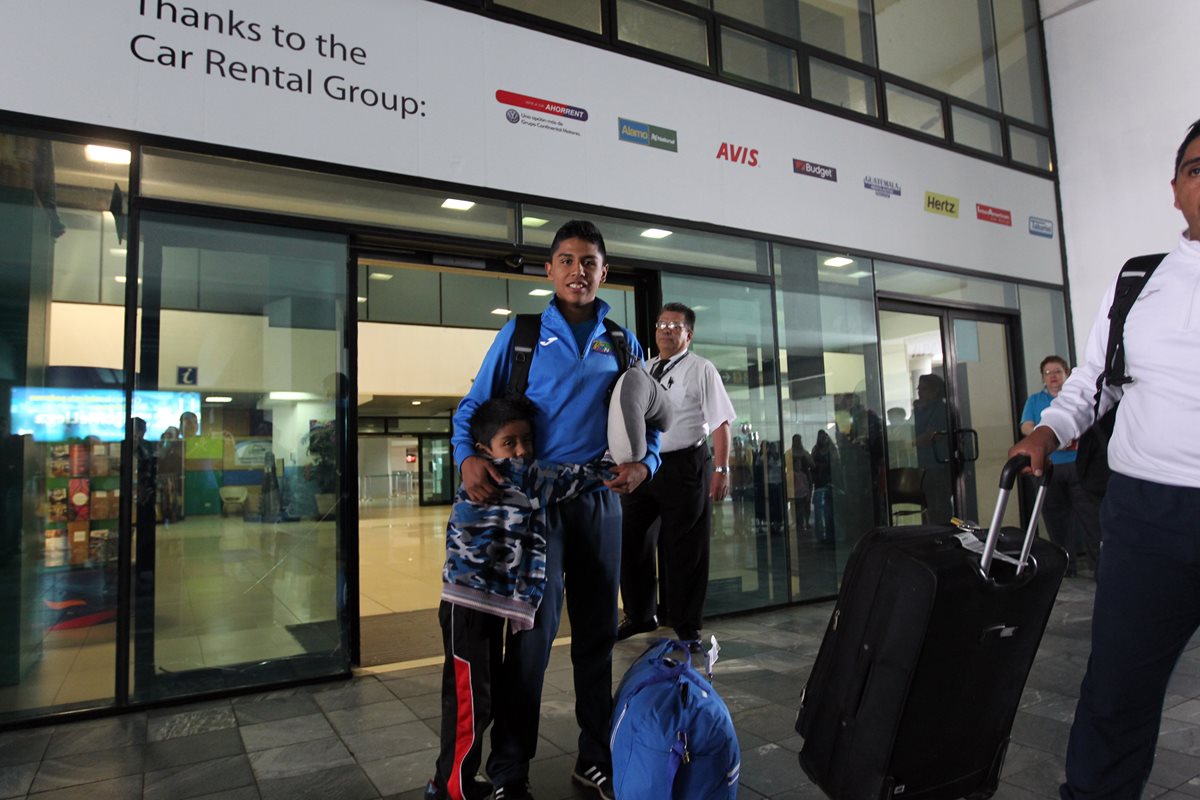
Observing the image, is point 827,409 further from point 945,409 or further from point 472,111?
point 472,111

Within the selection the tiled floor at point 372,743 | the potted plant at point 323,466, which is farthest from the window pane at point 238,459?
the tiled floor at point 372,743

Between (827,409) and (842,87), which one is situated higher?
(842,87)

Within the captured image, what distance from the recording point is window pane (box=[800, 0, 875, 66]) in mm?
6188

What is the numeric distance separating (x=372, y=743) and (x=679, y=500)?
75.9 inches

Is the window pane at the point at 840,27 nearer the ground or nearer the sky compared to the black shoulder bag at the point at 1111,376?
nearer the sky

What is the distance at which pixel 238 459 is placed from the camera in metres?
3.80

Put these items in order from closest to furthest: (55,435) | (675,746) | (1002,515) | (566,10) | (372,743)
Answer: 1. (1002,515)
2. (675,746)
3. (372,743)
4. (55,435)
5. (566,10)

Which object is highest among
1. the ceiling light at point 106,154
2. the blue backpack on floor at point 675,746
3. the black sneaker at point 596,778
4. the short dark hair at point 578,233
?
the ceiling light at point 106,154

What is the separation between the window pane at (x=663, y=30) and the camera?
5.19 m

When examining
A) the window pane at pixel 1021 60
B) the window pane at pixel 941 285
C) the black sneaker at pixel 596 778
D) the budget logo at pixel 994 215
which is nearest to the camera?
the black sneaker at pixel 596 778

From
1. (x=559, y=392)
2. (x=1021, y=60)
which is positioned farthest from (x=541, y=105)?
(x=1021, y=60)

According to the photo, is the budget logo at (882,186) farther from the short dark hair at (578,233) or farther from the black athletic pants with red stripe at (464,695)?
the black athletic pants with red stripe at (464,695)

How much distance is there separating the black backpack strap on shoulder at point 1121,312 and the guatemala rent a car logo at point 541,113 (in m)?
3.39

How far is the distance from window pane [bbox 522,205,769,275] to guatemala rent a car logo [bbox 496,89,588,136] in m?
0.50
